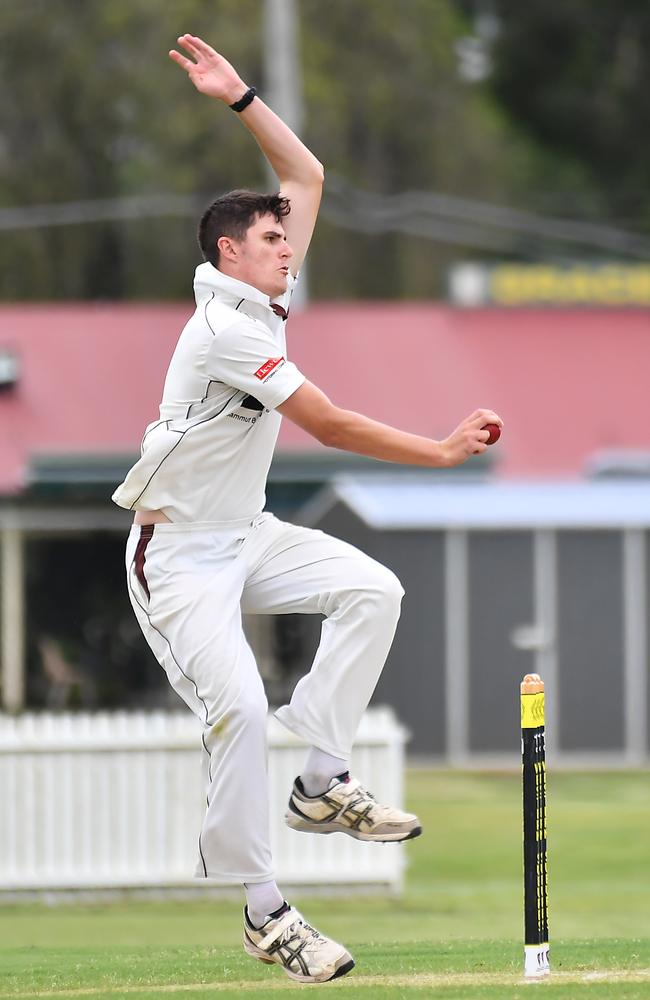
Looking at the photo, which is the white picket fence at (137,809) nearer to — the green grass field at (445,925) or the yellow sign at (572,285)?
the green grass field at (445,925)

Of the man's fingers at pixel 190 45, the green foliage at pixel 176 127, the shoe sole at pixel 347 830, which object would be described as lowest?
the shoe sole at pixel 347 830

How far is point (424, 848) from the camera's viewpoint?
47.6ft

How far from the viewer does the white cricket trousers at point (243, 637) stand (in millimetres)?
6402

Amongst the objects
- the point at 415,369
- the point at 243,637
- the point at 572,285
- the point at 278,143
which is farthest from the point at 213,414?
the point at 572,285

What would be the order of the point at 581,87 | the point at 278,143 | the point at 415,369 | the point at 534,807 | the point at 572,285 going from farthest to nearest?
the point at 581,87, the point at 572,285, the point at 415,369, the point at 278,143, the point at 534,807

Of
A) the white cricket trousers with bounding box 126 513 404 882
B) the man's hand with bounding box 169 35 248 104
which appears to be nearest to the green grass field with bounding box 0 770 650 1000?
the white cricket trousers with bounding box 126 513 404 882

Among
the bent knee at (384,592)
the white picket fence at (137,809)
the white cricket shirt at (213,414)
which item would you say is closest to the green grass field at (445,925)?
the white picket fence at (137,809)

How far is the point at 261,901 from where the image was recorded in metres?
6.48

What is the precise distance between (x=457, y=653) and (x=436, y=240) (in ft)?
68.6

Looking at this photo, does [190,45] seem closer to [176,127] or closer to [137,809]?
[137,809]

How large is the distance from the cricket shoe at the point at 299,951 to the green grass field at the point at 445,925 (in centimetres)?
7

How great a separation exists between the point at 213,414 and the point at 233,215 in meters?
0.67

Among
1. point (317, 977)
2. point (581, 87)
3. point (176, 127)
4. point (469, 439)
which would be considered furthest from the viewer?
point (581, 87)

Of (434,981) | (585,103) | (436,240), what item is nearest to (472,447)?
(434,981)
